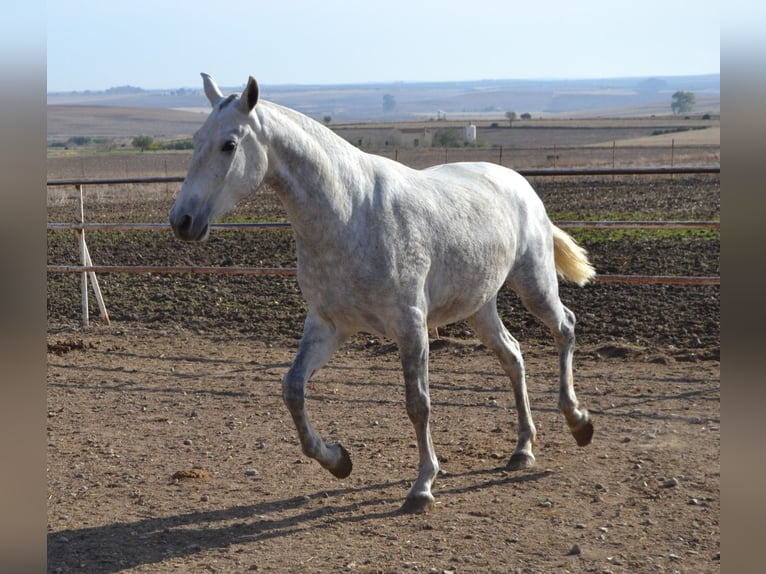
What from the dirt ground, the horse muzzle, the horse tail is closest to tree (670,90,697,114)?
the dirt ground

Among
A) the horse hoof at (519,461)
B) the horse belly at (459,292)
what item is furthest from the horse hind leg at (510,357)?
the horse belly at (459,292)

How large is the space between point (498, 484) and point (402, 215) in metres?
1.54

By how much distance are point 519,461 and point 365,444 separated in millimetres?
980

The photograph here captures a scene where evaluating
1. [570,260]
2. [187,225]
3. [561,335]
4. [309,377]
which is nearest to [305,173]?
[187,225]

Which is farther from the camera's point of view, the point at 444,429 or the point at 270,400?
the point at 270,400

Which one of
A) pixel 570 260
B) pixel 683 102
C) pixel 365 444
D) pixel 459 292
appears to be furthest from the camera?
pixel 683 102

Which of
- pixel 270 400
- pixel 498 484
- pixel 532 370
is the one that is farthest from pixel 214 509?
pixel 532 370

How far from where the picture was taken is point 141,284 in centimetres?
1091

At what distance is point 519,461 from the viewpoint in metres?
4.95

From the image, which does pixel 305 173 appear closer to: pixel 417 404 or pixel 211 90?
pixel 211 90

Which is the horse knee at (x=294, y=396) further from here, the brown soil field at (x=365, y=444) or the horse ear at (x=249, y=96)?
the horse ear at (x=249, y=96)

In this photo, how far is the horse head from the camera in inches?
143

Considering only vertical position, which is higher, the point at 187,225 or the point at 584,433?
the point at 187,225
